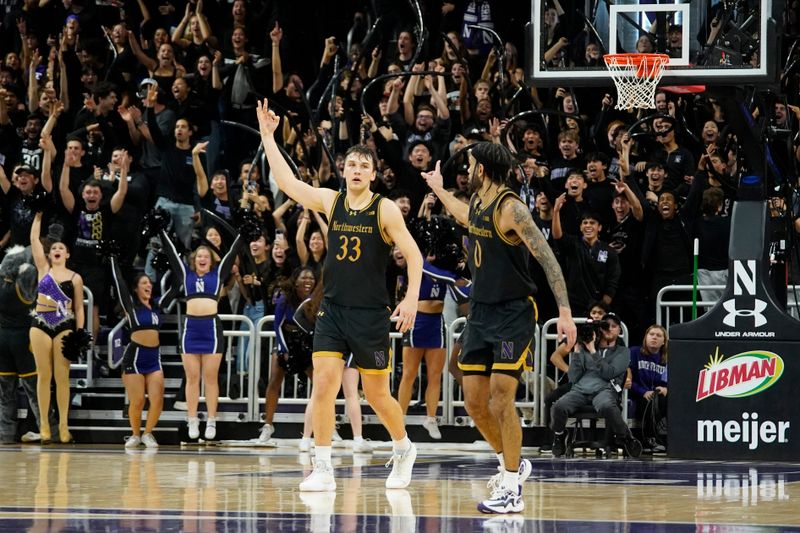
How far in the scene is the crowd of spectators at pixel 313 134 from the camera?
1631 cm

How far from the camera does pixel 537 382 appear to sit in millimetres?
15672

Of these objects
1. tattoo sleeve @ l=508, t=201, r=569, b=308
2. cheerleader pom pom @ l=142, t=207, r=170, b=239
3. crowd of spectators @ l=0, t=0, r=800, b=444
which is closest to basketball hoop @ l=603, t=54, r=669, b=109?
crowd of spectators @ l=0, t=0, r=800, b=444

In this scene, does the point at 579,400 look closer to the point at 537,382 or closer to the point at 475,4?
the point at 537,382

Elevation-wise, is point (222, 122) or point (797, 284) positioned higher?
point (222, 122)

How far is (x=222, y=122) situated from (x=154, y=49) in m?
2.78

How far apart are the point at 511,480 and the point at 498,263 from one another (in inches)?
57.2

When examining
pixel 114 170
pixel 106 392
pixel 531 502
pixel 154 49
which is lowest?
pixel 106 392

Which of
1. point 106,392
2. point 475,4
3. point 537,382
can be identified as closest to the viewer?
point 537,382

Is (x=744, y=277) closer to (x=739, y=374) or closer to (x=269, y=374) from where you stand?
(x=739, y=374)

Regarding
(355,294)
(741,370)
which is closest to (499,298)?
(355,294)

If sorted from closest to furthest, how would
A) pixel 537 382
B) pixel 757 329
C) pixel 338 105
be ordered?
pixel 757 329 → pixel 537 382 → pixel 338 105

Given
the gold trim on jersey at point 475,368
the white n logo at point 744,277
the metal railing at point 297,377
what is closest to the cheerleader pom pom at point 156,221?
the metal railing at point 297,377

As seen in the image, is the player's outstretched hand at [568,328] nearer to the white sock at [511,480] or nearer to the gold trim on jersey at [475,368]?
the gold trim on jersey at [475,368]

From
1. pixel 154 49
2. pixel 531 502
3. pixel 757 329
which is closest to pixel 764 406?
pixel 757 329
